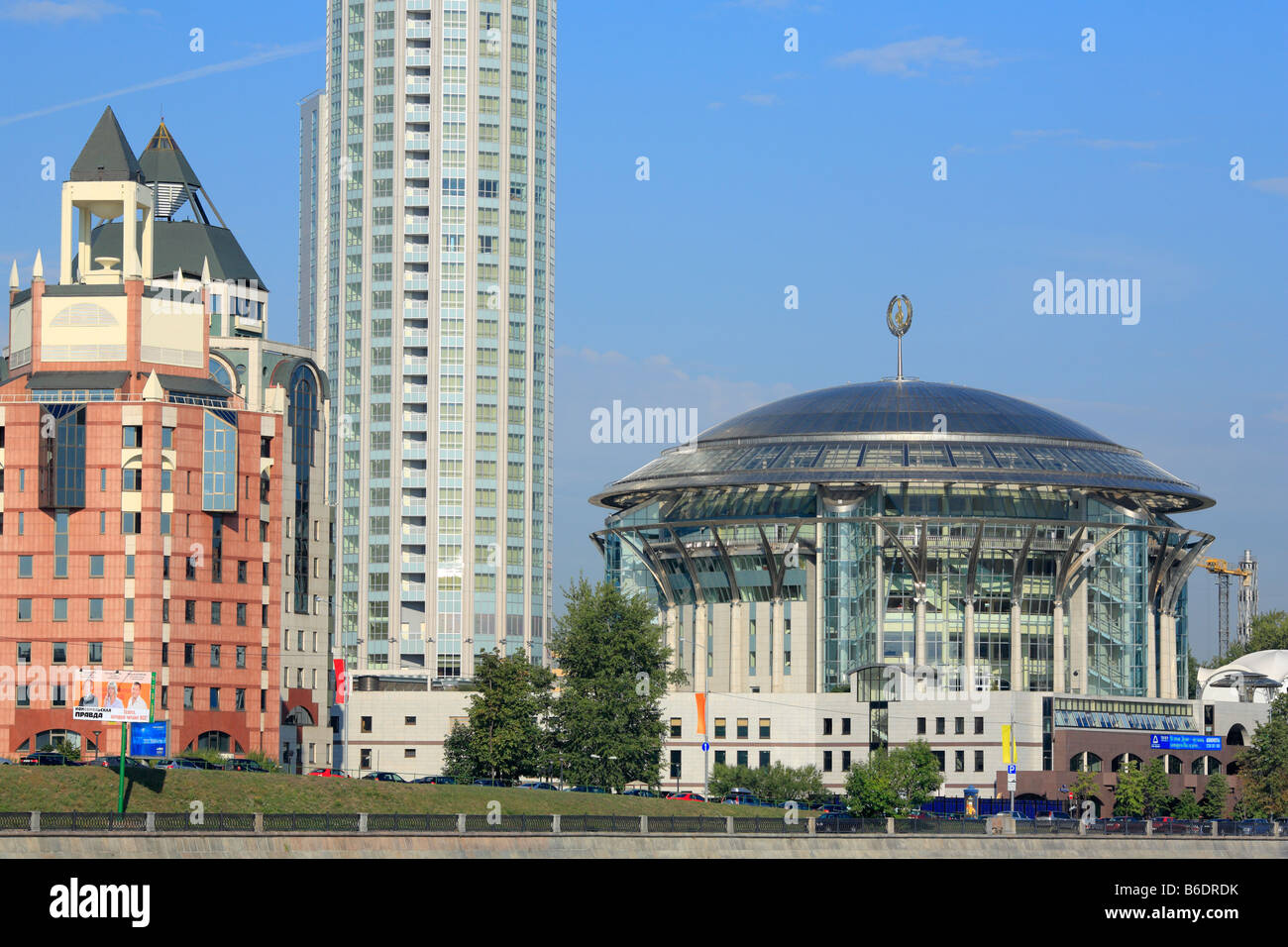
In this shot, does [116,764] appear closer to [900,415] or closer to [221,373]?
[221,373]

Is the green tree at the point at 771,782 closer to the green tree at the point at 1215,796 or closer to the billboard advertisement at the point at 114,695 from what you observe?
the green tree at the point at 1215,796

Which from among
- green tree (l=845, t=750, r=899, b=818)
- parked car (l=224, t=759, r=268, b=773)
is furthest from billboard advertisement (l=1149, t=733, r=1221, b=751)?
parked car (l=224, t=759, r=268, b=773)

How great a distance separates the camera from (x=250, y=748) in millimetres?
141625

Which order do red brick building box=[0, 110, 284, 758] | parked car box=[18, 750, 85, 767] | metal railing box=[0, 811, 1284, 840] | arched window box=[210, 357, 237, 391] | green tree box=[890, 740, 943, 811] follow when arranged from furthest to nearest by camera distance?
arched window box=[210, 357, 237, 391] → red brick building box=[0, 110, 284, 758] → green tree box=[890, 740, 943, 811] → parked car box=[18, 750, 85, 767] → metal railing box=[0, 811, 1284, 840]

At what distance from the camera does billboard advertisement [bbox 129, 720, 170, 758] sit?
117m

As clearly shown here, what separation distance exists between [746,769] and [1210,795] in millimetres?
33974

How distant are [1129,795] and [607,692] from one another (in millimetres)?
38061

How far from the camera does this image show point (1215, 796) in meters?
155

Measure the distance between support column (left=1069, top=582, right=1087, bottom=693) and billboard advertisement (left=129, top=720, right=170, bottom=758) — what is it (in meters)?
74.7

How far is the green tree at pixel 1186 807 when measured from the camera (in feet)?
490

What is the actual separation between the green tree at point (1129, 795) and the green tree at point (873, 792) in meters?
20.9

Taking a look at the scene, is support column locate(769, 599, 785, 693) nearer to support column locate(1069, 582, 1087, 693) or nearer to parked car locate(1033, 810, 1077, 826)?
support column locate(1069, 582, 1087, 693)
